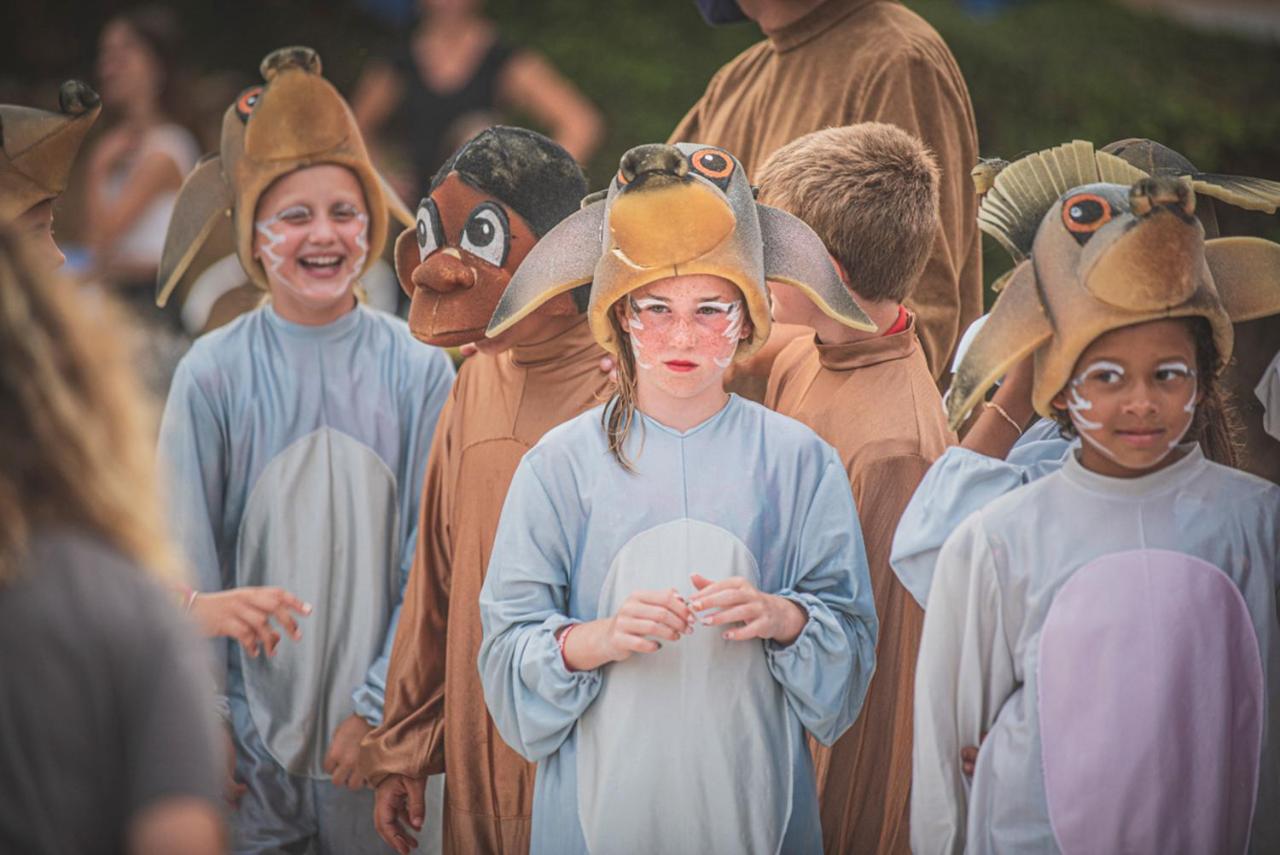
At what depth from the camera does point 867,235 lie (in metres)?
3.36

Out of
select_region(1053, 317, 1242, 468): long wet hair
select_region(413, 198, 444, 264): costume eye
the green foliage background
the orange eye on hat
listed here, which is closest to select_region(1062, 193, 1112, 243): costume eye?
the orange eye on hat

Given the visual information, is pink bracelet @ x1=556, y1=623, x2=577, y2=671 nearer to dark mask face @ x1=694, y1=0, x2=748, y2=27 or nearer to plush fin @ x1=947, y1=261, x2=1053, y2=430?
plush fin @ x1=947, y1=261, x2=1053, y2=430

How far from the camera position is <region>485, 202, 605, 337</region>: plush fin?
3115 millimetres

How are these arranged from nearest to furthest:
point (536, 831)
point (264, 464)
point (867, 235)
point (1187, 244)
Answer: point (1187, 244) → point (536, 831) → point (867, 235) → point (264, 464)

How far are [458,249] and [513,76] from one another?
385 centimetres

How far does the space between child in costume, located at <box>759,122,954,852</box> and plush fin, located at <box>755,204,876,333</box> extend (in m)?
0.25

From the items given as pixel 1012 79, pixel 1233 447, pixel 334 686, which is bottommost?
pixel 334 686

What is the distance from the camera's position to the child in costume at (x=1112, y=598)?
2756 millimetres

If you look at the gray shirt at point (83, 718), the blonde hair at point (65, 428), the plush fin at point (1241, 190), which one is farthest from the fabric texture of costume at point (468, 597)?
the gray shirt at point (83, 718)

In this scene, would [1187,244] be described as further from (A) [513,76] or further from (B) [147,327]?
(B) [147,327]

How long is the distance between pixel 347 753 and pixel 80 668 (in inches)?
69.1

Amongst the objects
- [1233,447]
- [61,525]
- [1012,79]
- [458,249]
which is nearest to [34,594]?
[61,525]

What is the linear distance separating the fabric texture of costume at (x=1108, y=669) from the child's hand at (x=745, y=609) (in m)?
0.24

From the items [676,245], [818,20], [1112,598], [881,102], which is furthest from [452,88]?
[1112,598]
